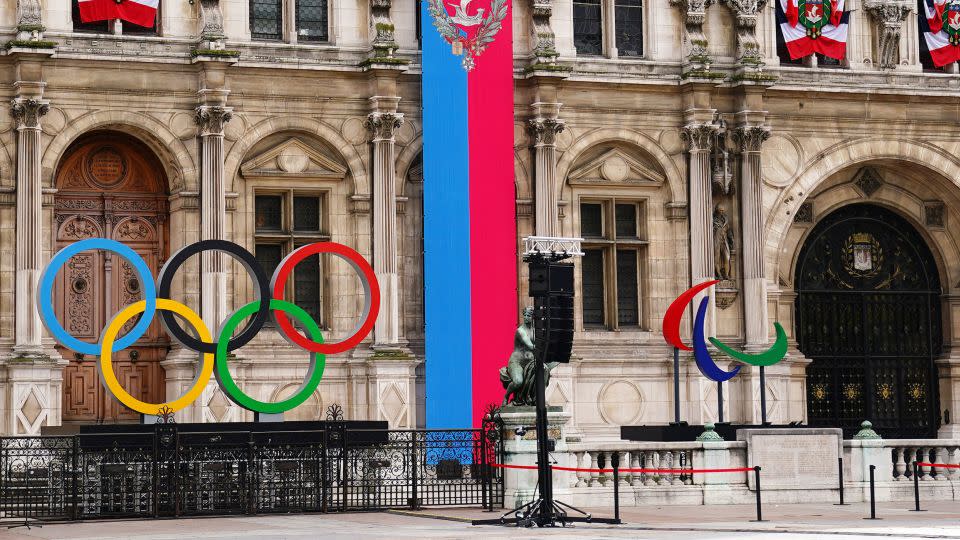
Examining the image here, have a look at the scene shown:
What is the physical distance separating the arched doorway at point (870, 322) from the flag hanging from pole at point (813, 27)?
4493 mm

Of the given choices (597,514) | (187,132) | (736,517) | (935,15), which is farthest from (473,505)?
(935,15)

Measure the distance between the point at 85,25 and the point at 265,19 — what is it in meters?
4.21

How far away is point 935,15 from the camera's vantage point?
160 ft

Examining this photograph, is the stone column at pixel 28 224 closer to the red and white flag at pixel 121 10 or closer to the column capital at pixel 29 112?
the column capital at pixel 29 112

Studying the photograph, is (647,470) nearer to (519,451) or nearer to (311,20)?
(519,451)

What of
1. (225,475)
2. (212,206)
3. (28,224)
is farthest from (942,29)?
(225,475)

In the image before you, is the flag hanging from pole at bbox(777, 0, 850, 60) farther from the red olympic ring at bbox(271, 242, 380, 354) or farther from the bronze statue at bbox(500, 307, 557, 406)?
the bronze statue at bbox(500, 307, 557, 406)

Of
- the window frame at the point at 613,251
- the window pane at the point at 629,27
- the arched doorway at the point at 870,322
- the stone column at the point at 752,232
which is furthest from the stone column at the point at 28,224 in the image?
the arched doorway at the point at 870,322

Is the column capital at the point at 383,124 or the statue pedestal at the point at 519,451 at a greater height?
the column capital at the point at 383,124

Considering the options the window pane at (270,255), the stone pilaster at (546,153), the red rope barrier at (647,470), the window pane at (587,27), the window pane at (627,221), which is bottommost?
the red rope barrier at (647,470)

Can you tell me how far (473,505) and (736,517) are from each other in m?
4.72

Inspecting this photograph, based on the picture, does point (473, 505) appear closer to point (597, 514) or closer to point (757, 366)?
point (597, 514)

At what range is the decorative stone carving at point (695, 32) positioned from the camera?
45981 millimetres

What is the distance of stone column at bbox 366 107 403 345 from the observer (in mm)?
43000
